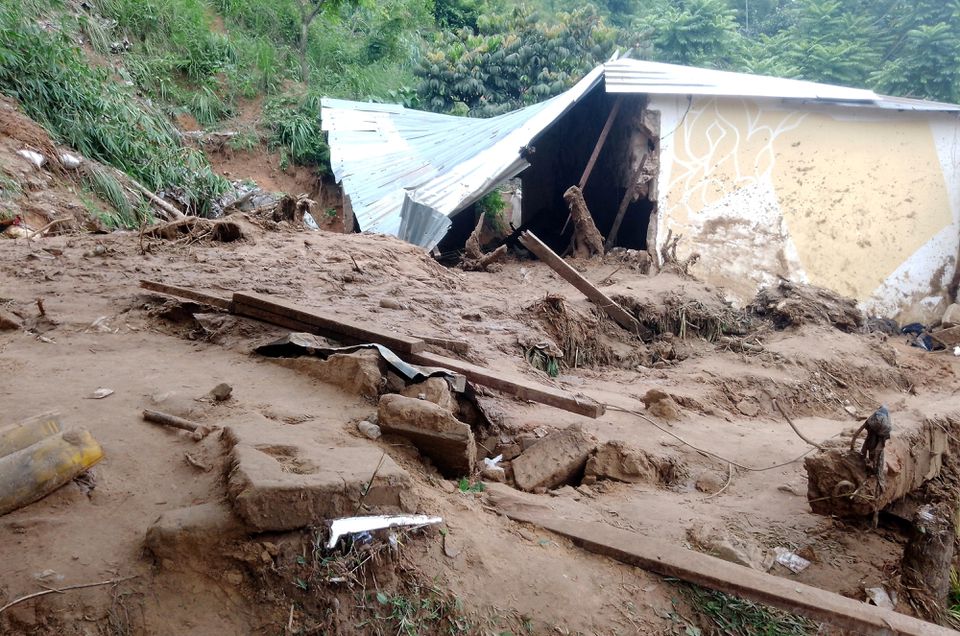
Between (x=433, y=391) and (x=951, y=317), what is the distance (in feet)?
27.5

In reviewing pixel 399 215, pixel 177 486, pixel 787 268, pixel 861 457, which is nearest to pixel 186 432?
pixel 177 486

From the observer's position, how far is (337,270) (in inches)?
229

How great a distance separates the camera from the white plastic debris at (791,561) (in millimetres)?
2980

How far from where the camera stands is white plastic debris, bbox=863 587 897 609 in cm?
285

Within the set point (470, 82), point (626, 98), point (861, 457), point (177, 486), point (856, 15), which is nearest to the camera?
point (177, 486)

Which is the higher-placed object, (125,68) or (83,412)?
(125,68)

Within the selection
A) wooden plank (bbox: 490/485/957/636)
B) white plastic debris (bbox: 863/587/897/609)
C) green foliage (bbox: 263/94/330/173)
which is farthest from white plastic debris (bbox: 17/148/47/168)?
white plastic debris (bbox: 863/587/897/609)

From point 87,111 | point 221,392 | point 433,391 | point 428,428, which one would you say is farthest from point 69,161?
point 428,428

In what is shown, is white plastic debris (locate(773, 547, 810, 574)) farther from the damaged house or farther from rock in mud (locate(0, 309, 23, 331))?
the damaged house

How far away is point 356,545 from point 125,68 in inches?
474

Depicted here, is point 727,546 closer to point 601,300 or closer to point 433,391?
point 433,391

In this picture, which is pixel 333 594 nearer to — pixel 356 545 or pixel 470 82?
pixel 356 545

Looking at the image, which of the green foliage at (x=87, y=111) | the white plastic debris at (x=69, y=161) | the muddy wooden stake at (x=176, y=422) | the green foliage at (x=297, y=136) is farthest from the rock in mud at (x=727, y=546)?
the green foliage at (x=297, y=136)

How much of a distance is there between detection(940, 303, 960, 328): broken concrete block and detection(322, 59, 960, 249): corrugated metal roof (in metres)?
2.46
